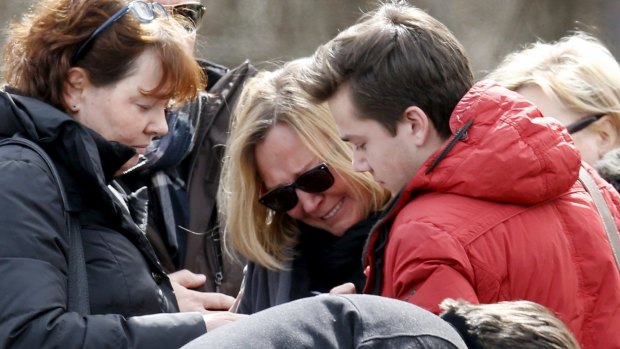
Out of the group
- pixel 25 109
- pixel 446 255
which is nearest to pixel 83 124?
pixel 25 109

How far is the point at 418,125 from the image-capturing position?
8.27ft

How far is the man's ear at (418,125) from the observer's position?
8.21ft

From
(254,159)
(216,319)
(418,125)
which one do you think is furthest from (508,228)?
(254,159)

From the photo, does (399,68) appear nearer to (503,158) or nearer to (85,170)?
(503,158)

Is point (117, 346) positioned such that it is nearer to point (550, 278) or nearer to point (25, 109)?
point (25, 109)

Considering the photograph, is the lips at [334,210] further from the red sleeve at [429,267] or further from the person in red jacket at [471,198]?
the red sleeve at [429,267]

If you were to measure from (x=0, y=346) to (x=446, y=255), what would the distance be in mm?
975

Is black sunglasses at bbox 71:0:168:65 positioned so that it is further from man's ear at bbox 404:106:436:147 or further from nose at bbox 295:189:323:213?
man's ear at bbox 404:106:436:147

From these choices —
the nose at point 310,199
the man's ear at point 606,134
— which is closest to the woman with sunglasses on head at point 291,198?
the nose at point 310,199

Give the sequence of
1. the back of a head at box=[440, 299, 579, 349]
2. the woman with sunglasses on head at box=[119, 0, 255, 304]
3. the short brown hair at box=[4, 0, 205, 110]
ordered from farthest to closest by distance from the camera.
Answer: the woman with sunglasses on head at box=[119, 0, 255, 304] < the short brown hair at box=[4, 0, 205, 110] < the back of a head at box=[440, 299, 579, 349]

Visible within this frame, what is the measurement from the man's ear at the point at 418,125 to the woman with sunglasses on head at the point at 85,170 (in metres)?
0.66

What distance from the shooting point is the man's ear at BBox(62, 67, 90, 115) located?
2.86 meters

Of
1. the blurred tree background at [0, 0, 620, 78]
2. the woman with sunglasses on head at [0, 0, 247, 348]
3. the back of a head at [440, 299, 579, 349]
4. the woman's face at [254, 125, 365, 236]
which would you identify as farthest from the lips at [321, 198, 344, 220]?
the blurred tree background at [0, 0, 620, 78]

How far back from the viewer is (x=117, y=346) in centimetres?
252
